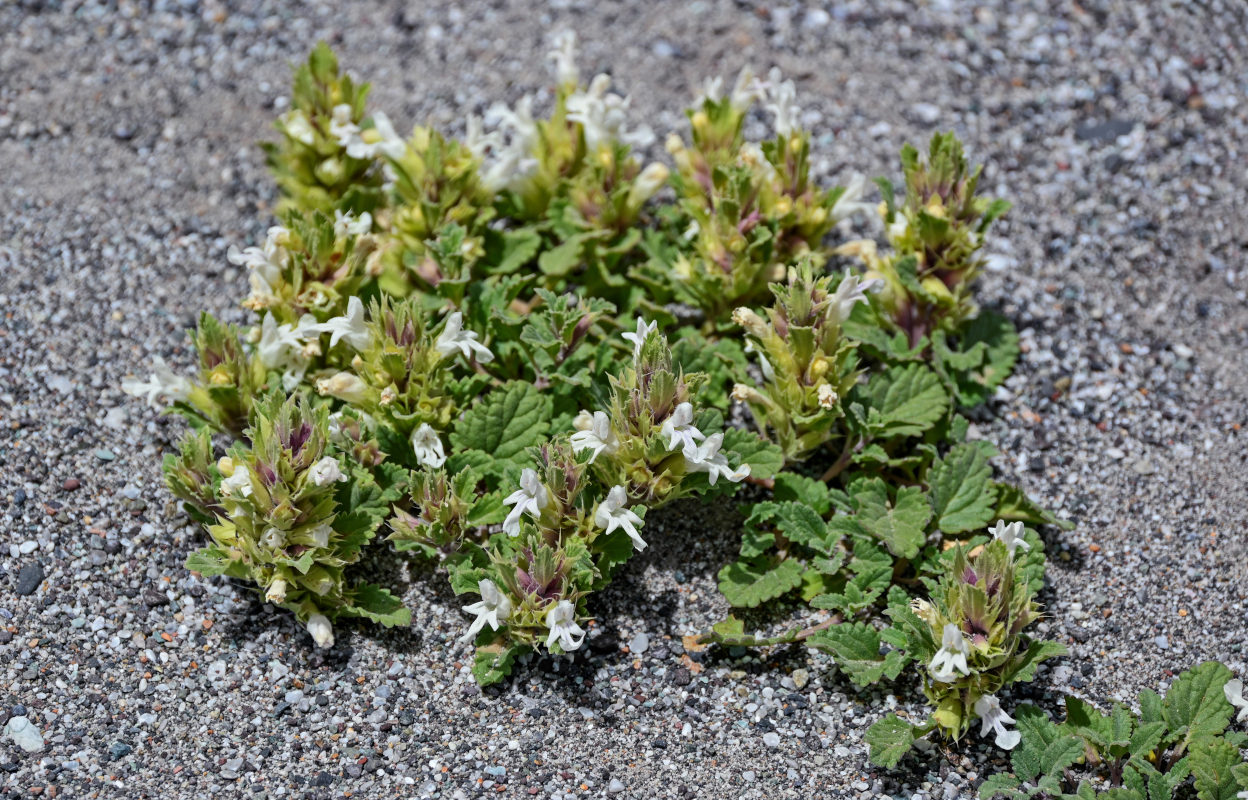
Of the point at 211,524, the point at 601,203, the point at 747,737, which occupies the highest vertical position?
the point at 601,203

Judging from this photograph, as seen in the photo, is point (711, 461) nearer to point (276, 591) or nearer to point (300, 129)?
point (276, 591)

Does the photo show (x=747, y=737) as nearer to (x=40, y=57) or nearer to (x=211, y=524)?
(x=211, y=524)

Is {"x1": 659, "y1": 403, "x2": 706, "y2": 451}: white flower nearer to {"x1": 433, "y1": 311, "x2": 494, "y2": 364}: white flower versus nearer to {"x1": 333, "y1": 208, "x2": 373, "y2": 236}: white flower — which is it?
{"x1": 433, "y1": 311, "x2": 494, "y2": 364}: white flower

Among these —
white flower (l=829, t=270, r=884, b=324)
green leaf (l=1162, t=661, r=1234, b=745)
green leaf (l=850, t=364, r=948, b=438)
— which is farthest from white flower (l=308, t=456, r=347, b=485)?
green leaf (l=1162, t=661, r=1234, b=745)

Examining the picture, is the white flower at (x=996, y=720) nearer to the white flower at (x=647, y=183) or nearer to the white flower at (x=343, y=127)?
the white flower at (x=647, y=183)

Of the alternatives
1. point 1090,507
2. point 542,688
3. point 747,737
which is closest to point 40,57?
point 542,688

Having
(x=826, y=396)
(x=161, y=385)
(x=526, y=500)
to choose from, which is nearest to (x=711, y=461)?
(x=826, y=396)
